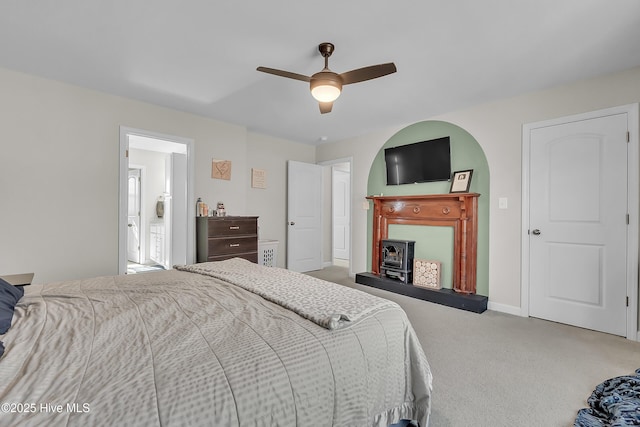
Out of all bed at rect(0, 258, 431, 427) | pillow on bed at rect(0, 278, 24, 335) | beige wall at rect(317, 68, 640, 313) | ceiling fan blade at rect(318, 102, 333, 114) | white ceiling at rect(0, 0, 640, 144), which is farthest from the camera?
beige wall at rect(317, 68, 640, 313)

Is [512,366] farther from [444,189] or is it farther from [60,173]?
[60,173]

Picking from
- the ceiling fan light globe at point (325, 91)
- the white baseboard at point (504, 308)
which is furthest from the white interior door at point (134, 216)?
the white baseboard at point (504, 308)

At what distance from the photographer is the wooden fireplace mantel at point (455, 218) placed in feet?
12.1

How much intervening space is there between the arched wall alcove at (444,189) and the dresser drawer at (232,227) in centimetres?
209

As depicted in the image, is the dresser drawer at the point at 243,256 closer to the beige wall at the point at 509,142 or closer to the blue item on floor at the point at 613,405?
the beige wall at the point at 509,142

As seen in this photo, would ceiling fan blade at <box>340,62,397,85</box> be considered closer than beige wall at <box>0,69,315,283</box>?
Yes

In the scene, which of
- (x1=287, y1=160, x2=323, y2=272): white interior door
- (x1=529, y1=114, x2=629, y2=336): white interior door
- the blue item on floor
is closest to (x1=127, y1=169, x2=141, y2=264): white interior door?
(x1=287, y1=160, x2=323, y2=272): white interior door

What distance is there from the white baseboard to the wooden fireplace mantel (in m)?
0.24

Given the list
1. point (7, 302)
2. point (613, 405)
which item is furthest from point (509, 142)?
point (7, 302)

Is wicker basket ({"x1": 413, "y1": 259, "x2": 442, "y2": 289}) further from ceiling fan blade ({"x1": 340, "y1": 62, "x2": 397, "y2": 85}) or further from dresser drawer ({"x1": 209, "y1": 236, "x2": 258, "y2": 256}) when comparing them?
ceiling fan blade ({"x1": 340, "y1": 62, "x2": 397, "y2": 85})

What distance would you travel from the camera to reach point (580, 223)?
117 inches

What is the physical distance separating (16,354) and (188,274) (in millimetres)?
1253

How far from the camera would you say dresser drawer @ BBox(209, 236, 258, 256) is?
12.7 ft

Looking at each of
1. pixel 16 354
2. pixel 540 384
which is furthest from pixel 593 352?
pixel 16 354
